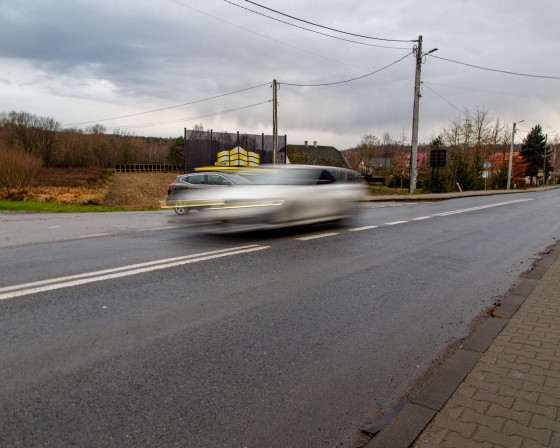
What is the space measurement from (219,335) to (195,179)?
1189 cm

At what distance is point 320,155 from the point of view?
77.3m

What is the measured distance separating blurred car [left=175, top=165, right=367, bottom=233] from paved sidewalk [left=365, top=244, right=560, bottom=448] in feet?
18.4

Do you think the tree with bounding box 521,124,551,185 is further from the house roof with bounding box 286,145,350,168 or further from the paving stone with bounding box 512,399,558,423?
the paving stone with bounding box 512,399,558,423

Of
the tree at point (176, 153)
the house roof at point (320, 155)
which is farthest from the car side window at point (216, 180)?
the tree at point (176, 153)

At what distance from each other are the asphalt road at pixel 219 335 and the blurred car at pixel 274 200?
3.32 ft

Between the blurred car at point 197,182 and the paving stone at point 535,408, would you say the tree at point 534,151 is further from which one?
the paving stone at point 535,408

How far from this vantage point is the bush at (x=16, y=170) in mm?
24453

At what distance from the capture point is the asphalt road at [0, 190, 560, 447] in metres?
2.72

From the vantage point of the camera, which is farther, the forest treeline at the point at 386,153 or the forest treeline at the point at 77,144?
the forest treeline at the point at 77,144

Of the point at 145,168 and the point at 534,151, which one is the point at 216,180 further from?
the point at 534,151

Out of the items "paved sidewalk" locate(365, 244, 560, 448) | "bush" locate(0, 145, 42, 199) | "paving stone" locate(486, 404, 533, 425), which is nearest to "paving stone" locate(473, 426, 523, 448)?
"paved sidewalk" locate(365, 244, 560, 448)

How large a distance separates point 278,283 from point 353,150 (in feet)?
256

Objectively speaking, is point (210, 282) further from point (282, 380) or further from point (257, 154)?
point (257, 154)

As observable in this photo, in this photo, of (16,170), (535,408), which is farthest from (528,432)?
(16,170)
